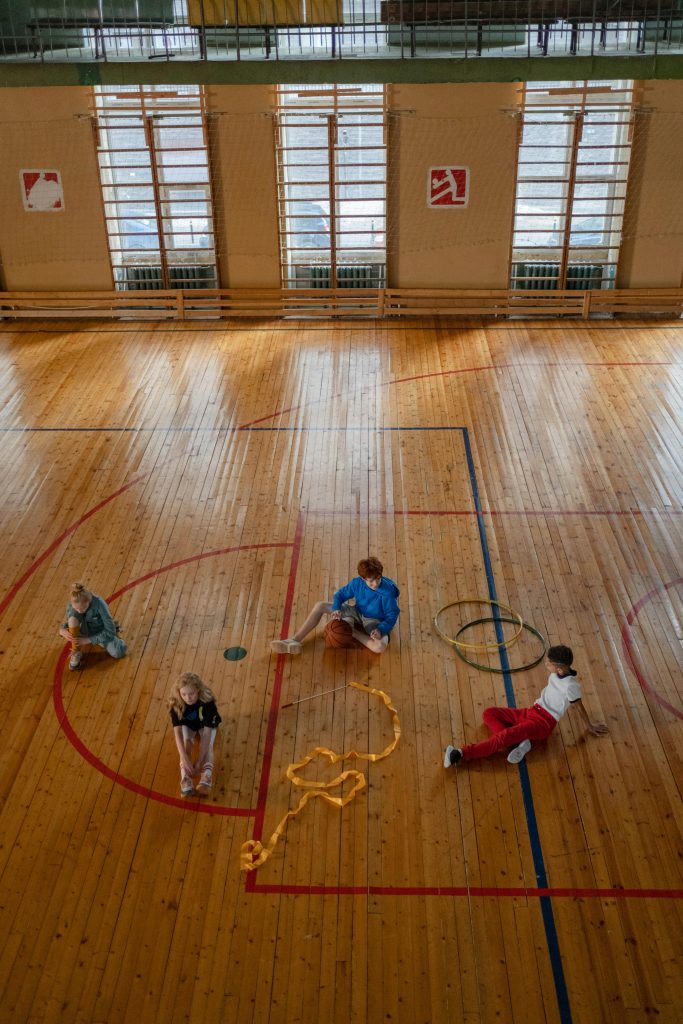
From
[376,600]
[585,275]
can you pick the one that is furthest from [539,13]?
[376,600]

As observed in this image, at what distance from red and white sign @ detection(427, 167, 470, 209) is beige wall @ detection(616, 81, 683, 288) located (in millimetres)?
2649

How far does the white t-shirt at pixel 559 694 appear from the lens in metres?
6.12

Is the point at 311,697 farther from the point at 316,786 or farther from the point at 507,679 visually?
the point at 507,679

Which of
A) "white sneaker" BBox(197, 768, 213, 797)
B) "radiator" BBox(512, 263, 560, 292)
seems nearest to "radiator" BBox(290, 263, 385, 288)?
"radiator" BBox(512, 263, 560, 292)

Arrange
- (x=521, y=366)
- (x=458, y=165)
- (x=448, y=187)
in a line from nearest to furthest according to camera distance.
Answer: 1. (x=521, y=366)
2. (x=458, y=165)
3. (x=448, y=187)

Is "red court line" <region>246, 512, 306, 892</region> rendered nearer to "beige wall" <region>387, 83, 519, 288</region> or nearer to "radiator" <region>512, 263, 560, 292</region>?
"beige wall" <region>387, 83, 519, 288</region>

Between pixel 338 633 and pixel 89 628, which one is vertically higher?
pixel 89 628

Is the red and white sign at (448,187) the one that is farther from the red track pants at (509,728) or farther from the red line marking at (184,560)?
the red track pants at (509,728)

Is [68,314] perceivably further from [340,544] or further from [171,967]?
[171,967]

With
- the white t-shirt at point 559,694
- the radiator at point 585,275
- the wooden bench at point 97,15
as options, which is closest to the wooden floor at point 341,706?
the white t-shirt at point 559,694

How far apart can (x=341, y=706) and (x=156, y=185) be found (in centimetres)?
1110

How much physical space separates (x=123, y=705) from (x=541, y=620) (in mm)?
3500

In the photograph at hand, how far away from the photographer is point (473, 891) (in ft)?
17.5

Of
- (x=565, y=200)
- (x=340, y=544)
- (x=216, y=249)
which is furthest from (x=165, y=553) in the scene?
(x=565, y=200)
